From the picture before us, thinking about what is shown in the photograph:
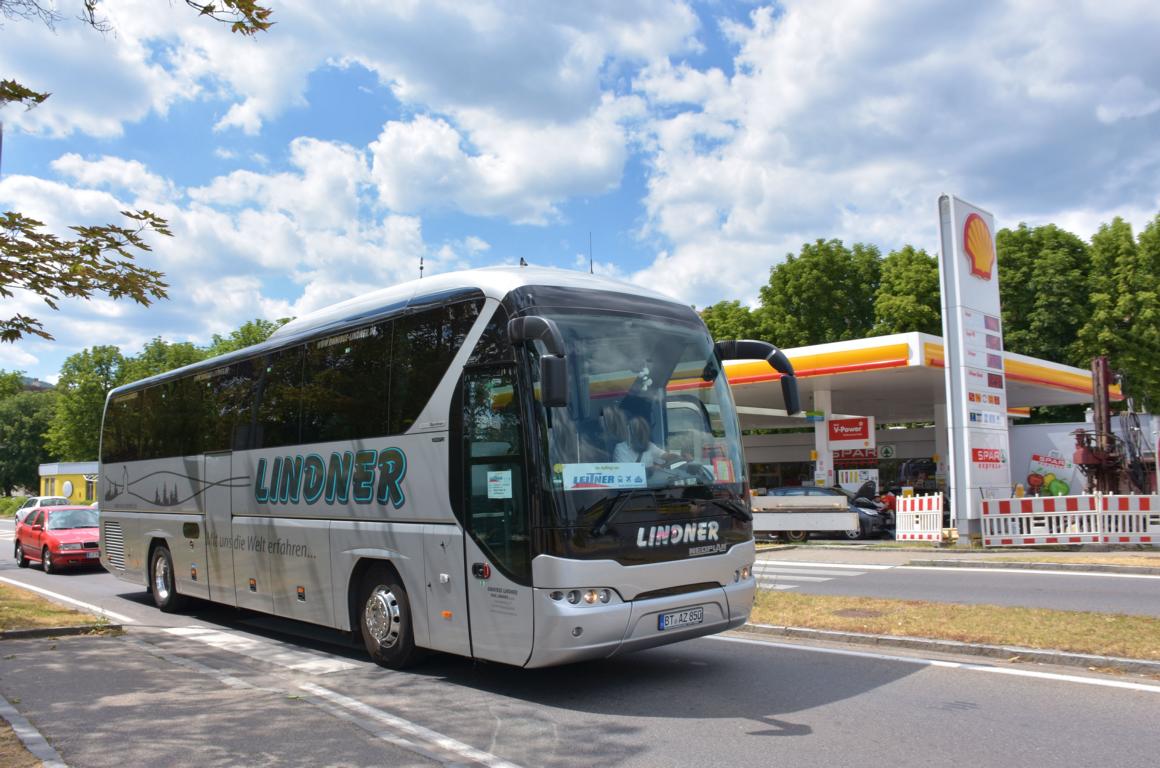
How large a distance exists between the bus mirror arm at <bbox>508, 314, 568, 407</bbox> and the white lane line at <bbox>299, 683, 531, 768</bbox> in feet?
7.54

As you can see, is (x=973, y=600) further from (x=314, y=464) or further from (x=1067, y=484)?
(x=1067, y=484)

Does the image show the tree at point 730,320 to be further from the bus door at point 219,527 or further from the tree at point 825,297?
the bus door at point 219,527

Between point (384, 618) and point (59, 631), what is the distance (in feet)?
14.6

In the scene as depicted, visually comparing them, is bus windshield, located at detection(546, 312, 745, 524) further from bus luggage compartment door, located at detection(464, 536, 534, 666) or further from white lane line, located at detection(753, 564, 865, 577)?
white lane line, located at detection(753, 564, 865, 577)

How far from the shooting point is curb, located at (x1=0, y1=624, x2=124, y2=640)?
32.3ft

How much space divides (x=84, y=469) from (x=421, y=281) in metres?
65.1

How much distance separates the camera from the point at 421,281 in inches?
346

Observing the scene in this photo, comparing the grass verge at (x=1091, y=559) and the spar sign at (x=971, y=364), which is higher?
the spar sign at (x=971, y=364)

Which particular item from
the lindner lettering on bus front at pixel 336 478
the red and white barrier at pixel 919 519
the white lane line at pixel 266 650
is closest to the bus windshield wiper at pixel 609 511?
the lindner lettering on bus front at pixel 336 478

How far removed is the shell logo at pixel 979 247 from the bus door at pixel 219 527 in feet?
59.0

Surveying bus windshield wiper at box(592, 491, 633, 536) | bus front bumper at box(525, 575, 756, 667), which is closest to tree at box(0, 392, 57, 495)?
bus front bumper at box(525, 575, 756, 667)

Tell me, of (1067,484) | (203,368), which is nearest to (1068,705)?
(203,368)

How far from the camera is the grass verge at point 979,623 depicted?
834 cm

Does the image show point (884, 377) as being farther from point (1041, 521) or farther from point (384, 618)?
point (384, 618)
